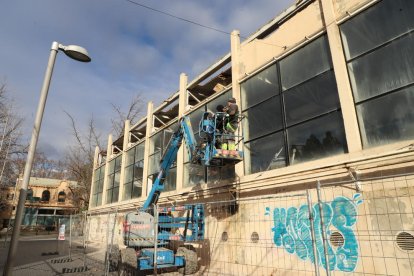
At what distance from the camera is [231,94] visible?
1308cm

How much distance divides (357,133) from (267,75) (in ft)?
15.0

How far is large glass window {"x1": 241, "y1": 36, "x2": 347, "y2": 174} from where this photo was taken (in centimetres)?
880

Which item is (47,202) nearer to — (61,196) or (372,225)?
(61,196)

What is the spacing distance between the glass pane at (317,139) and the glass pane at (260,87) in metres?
1.95

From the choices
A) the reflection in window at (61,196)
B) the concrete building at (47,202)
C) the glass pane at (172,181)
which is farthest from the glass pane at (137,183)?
the reflection in window at (61,196)

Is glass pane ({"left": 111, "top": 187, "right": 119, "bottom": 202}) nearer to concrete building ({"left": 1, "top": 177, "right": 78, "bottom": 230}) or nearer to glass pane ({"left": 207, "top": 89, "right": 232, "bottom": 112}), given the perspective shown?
glass pane ({"left": 207, "top": 89, "right": 232, "bottom": 112})

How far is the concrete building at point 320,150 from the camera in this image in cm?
689

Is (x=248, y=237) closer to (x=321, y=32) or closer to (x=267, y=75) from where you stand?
(x=267, y=75)

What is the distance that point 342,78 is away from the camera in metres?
8.38

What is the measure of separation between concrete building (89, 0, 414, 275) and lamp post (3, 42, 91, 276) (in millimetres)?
4281

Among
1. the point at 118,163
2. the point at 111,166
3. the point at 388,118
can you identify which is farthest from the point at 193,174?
the point at 111,166

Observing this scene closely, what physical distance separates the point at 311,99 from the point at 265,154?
257 cm

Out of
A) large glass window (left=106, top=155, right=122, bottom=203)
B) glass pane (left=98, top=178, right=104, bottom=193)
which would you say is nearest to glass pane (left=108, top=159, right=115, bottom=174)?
large glass window (left=106, top=155, right=122, bottom=203)

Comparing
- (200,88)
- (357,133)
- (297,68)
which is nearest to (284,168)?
(357,133)
